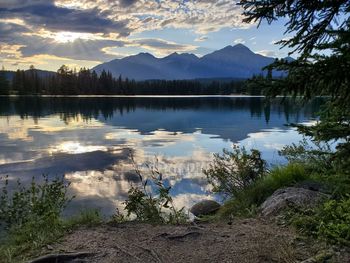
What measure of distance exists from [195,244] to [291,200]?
236cm

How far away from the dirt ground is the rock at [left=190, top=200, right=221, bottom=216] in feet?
13.0

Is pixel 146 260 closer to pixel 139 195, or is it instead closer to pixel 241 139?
pixel 139 195

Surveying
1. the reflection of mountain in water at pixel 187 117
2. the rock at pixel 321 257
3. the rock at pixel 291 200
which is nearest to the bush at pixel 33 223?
the rock at pixel 291 200

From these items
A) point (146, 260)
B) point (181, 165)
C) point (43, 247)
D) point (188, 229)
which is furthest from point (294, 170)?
point (181, 165)

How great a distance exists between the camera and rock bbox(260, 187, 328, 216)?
23.2 ft

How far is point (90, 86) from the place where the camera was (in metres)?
169

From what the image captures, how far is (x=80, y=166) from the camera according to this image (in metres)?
18.3

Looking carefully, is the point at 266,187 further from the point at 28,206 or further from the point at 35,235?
the point at 28,206

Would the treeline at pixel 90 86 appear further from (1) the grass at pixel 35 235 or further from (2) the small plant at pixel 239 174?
(1) the grass at pixel 35 235

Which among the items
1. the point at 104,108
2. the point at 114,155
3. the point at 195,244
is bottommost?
the point at 104,108

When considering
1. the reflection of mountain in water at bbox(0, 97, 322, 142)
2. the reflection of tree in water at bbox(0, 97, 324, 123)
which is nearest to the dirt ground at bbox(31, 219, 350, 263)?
the reflection of mountain in water at bbox(0, 97, 322, 142)

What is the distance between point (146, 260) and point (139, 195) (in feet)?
10.3

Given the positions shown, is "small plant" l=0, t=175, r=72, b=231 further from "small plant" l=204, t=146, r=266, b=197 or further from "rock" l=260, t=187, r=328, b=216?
"small plant" l=204, t=146, r=266, b=197

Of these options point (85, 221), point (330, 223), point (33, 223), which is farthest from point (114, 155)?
point (330, 223)
